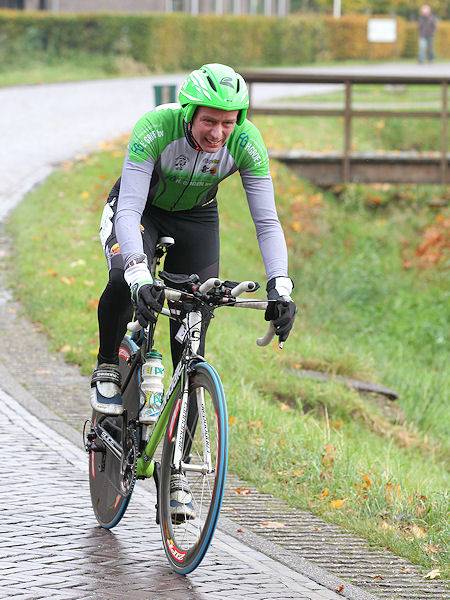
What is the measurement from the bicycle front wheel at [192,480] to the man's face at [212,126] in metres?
0.87

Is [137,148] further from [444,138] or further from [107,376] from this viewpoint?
[444,138]

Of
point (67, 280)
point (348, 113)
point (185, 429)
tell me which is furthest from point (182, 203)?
point (348, 113)

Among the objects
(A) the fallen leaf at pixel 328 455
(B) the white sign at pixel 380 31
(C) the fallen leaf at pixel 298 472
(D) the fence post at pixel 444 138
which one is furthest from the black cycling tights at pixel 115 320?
(B) the white sign at pixel 380 31

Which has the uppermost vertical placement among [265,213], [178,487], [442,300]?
[265,213]

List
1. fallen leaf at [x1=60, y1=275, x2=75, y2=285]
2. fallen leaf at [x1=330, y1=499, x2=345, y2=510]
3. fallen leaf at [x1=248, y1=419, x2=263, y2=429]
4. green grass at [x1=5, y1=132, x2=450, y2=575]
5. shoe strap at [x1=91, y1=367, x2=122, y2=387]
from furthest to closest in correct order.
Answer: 1. fallen leaf at [x1=60, y1=275, x2=75, y2=285]
2. fallen leaf at [x1=248, y1=419, x2=263, y2=429]
3. green grass at [x1=5, y1=132, x2=450, y2=575]
4. fallen leaf at [x1=330, y1=499, x2=345, y2=510]
5. shoe strap at [x1=91, y1=367, x2=122, y2=387]

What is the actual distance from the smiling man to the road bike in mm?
103

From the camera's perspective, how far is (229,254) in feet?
49.8

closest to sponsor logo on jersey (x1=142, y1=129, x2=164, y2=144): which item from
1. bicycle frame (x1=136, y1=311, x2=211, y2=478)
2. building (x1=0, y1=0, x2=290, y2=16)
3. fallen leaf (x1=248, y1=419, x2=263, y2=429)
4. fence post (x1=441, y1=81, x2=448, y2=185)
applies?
bicycle frame (x1=136, y1=311, x2=211, y2=478)

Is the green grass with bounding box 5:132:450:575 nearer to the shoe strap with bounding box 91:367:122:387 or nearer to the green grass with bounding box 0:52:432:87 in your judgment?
the shoe strap with bounding box 91:367:122:387

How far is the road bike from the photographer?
16.8 feet

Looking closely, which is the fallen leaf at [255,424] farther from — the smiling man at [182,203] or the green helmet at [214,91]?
the green helmet at [214,91]

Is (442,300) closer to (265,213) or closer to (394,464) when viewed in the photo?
(394,464)

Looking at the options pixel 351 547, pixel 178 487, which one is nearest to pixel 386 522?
pixel 351 547

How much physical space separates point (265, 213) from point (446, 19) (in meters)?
59.7
